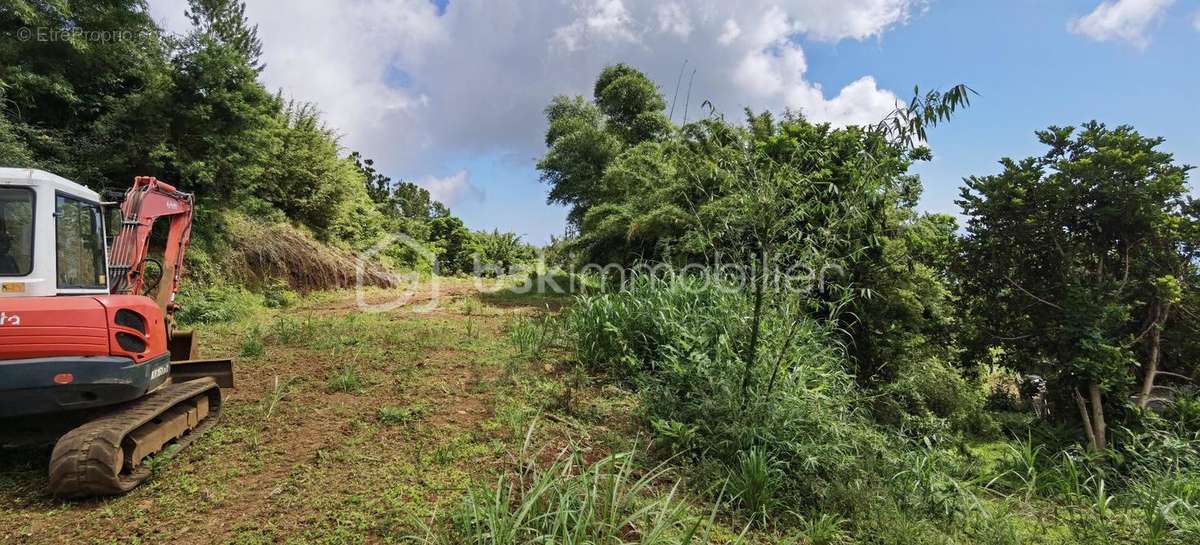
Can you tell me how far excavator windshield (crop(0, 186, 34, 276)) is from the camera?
280 cm

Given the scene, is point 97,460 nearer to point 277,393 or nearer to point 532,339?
point 277,393

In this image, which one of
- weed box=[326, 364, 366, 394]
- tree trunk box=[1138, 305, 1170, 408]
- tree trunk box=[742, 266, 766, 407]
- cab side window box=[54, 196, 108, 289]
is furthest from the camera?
tree trunk box=[1138, 305, 1170, 408]

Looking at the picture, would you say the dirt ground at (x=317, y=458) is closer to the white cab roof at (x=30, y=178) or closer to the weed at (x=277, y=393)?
the weed at (x=277, y=393)

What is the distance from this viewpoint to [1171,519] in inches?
107

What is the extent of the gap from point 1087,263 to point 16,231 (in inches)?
382

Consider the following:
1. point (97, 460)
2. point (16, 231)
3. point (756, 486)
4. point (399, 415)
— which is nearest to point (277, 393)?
point (399, 415)

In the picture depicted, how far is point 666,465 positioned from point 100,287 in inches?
140

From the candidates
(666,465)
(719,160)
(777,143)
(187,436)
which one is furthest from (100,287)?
(777,143)

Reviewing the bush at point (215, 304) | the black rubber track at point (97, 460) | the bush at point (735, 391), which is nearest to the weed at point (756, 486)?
the bush at point (735, 391)

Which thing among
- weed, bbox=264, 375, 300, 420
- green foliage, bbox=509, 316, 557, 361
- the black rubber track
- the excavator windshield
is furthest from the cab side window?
green foliage, bbox=509, 316, 557, 361

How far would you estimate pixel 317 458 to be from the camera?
9.98 ft

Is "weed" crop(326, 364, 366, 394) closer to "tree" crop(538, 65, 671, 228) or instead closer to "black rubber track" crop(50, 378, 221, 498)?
"black rubber track" crop(50, 378, 221, 498)

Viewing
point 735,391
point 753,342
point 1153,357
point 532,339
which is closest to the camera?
point 753,342

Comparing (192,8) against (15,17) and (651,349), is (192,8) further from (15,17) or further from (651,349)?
(651,349)
